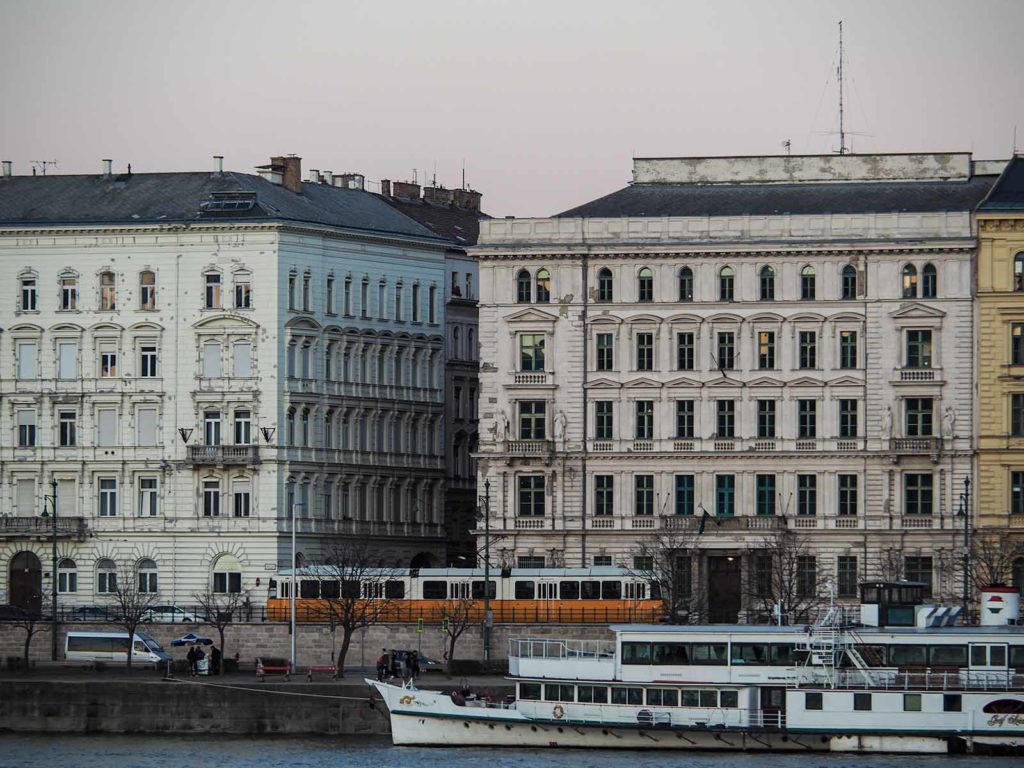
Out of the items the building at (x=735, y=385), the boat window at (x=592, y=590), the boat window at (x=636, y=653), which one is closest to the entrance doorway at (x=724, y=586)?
the building at (x=735, y=385)

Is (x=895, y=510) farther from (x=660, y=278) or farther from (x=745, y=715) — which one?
(x=745, y=715)

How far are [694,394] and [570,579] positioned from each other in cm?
1283

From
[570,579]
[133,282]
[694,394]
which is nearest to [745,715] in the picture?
[570,579]

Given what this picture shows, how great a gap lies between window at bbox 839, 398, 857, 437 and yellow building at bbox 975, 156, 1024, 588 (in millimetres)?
5101

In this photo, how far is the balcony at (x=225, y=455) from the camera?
160 metres

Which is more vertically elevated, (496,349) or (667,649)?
(496,349)

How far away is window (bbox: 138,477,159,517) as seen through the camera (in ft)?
528

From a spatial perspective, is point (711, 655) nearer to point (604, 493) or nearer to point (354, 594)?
point (354, 594)

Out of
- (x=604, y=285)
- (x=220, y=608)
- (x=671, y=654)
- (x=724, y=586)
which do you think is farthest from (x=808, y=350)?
(x=671, y=654)

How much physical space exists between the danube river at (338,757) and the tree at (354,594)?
55.6 feet

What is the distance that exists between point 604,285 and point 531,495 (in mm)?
9117

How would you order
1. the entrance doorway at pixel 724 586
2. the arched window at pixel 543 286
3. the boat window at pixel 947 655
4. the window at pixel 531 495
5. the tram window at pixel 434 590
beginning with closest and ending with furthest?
the boat window at pixel 947 655, the tram window at pixel 434 590, the entrance doorway at pixel 724 586, the window at pixel 531 495, the arched window at pixel 543 286

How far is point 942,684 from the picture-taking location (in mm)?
120250

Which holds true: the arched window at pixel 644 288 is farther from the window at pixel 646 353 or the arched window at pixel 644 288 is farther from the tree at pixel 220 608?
the tree at pixel 220 608
